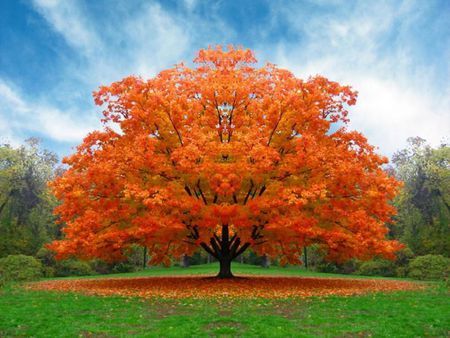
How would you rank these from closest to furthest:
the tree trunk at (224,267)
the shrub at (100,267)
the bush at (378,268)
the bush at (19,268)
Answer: the tree trunk at (224,267)
the bush at (19,268)
the bush at (378,268)
the shrub at (100,267)

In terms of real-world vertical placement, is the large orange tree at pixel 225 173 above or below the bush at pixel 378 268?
above

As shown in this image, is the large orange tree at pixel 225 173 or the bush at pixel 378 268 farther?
the bush at pixel 378 268

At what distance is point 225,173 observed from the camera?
20.9 metres

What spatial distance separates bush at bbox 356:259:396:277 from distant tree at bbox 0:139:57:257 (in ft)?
98.8

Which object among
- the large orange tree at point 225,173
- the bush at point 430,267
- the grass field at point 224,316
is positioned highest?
the large orange tree at point 225,173

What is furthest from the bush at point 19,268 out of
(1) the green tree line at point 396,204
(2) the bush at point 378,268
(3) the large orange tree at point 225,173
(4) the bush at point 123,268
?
(2) the bush at point 378,268

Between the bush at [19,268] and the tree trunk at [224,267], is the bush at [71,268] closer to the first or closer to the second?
the bush at [19,268]

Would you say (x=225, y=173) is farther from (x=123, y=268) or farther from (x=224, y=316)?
(x=123, y=268)

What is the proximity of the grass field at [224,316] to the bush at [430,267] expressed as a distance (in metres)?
14.2

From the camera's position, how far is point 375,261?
136 feet

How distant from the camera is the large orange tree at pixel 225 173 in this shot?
2103 cm

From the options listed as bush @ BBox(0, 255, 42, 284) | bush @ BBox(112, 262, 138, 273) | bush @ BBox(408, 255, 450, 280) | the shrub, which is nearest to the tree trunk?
bush @ BBox(0, 255, 42, 284)

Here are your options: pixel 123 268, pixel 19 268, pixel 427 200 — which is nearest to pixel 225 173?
pixel 19 268

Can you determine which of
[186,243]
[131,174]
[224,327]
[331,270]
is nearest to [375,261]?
[331,270]
